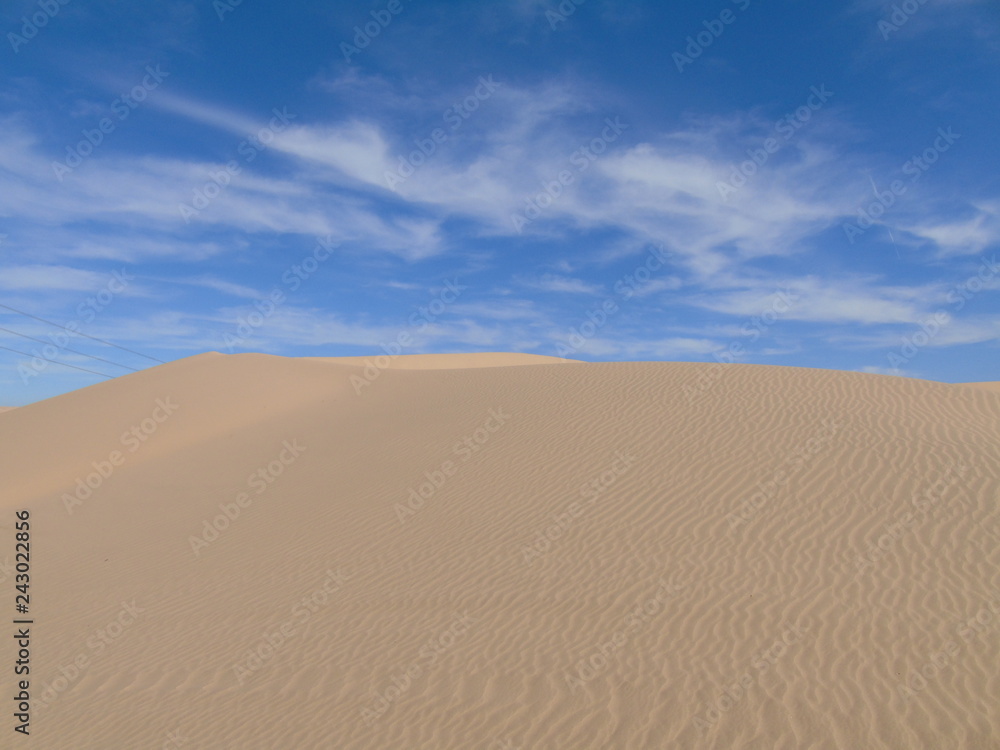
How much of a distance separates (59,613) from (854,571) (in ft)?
41.0

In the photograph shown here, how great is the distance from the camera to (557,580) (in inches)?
351

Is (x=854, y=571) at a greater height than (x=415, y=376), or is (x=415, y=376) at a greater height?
(x=415, y=376)

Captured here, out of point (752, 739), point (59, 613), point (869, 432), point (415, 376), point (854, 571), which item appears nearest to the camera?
point (752, 739)

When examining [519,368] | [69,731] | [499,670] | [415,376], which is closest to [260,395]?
[415,376]

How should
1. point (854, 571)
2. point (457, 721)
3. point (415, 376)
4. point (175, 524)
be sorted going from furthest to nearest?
point (415, 376) → point (175, 524) → point (854, 571) → point (457, 721)

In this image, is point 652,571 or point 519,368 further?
point 519,368

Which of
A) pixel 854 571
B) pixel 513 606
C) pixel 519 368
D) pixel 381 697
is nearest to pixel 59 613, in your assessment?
pixel 381 697

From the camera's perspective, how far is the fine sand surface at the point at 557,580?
20.0 feet

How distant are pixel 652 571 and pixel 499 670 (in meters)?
2.88

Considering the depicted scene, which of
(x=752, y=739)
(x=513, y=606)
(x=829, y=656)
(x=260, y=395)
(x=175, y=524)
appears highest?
(x=260, y=395)

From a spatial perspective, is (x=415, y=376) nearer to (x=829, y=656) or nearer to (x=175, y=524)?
(x=175, y=524)

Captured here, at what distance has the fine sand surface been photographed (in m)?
6.11

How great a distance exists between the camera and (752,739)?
17.8 feet

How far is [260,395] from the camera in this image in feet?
82.0
